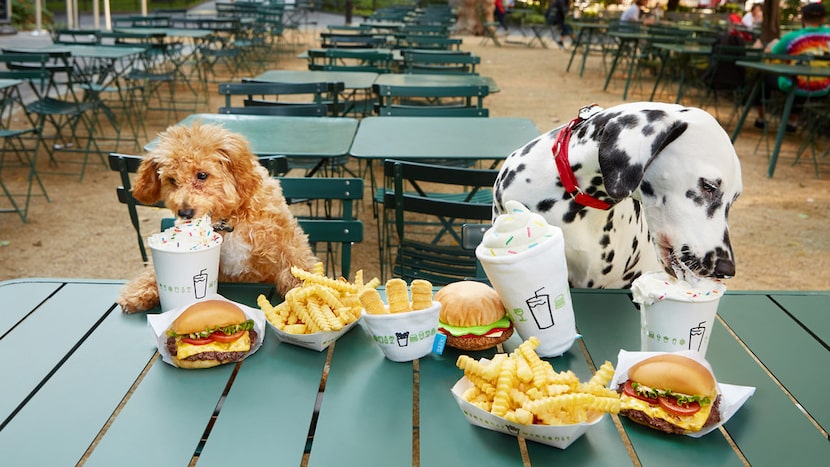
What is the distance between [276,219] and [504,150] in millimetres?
1852

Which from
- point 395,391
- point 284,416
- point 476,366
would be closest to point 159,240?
point 284,416

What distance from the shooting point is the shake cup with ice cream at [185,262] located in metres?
1.76

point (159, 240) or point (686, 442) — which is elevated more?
point (159, 240)

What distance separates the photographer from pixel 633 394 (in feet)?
4.89

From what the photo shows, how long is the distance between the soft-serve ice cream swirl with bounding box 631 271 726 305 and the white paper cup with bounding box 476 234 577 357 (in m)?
0.17

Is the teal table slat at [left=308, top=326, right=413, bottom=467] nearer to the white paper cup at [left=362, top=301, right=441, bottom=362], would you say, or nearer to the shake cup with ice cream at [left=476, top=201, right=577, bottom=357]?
the white paper cup at [left=362, top=301, right=441, bottom=362]

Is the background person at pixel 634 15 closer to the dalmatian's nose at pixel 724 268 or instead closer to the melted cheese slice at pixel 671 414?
the dalmatian's nose at pixel 724 268

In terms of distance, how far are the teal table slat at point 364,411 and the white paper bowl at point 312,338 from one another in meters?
0.04

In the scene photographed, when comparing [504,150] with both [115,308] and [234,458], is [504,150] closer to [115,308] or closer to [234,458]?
[115,308]

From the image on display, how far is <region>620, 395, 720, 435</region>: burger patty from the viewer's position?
1.43 metres

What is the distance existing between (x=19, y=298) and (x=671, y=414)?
1.78 meters

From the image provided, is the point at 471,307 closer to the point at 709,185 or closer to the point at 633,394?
the point at 633,394

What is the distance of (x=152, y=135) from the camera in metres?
8.38

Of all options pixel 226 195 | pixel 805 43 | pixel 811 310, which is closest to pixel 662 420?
pixel 811 310
